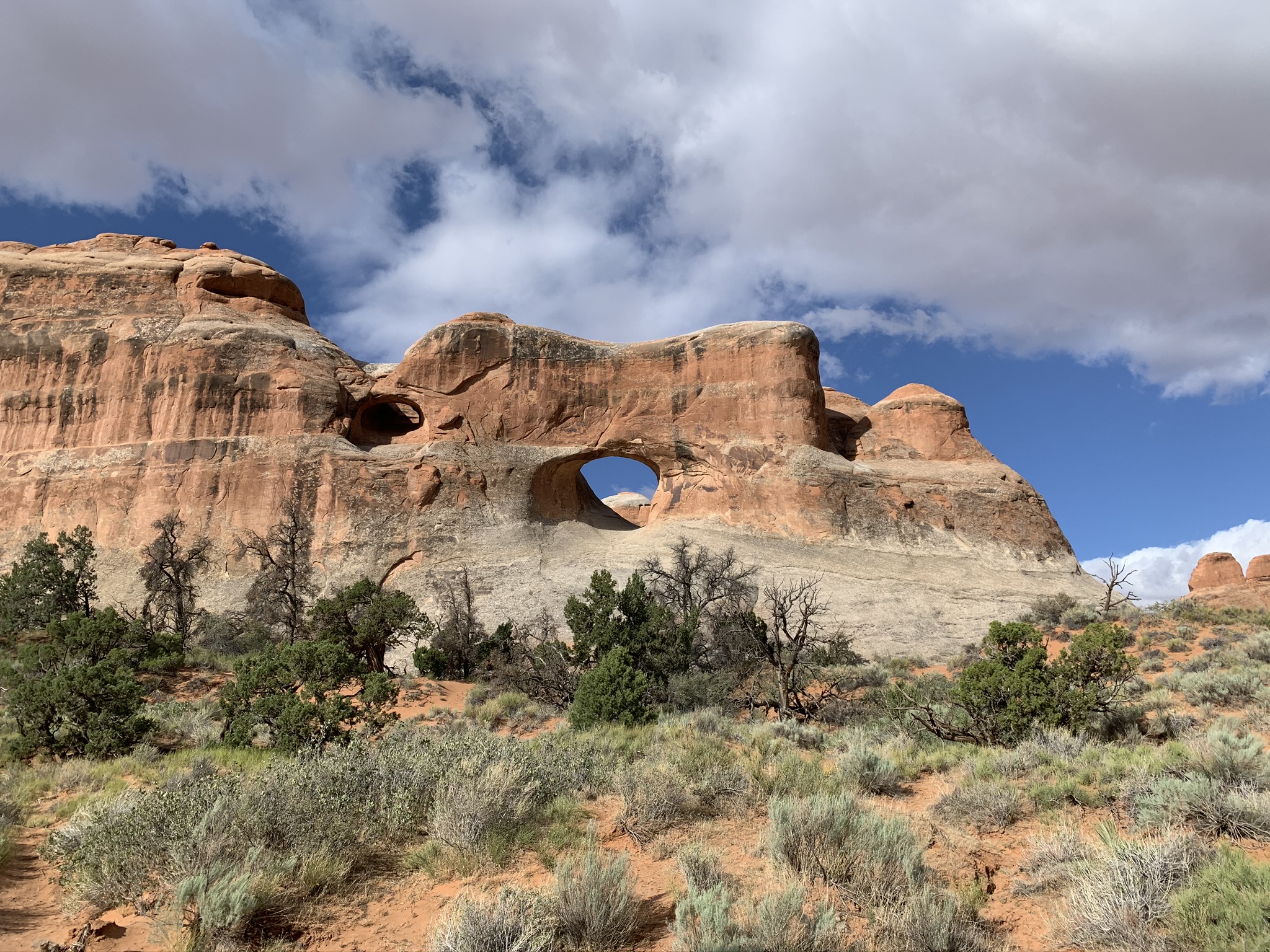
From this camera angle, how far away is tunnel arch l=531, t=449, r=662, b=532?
33.8m

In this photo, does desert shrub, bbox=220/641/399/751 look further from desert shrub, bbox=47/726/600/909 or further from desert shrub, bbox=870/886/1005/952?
desert shrub, bbox=870/886/1005/952

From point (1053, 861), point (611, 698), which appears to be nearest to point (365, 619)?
point (611, 698)

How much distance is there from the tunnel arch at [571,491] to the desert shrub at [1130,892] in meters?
29.9

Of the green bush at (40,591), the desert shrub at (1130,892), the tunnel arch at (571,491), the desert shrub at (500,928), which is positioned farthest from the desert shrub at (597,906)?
the tunnel arch at (571,491)

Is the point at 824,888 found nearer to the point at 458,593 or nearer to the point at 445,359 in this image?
the point at 458,593

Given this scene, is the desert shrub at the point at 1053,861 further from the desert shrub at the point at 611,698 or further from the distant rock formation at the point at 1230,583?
the distant rock formation at the point at 1230,583

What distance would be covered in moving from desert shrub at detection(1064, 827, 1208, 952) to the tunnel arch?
2988 cm

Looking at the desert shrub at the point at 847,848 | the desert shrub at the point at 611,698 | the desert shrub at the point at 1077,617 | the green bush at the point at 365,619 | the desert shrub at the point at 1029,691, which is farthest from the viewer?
the desert shrub at the point at 1077,617

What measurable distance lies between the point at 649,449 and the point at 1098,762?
29.0m

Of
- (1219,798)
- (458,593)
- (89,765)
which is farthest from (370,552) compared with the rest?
(1219,798)

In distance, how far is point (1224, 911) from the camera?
11.2 feet

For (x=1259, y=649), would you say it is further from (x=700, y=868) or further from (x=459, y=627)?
(x=459, y=627)

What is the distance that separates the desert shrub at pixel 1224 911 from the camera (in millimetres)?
3299

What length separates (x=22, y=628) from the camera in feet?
59.8
